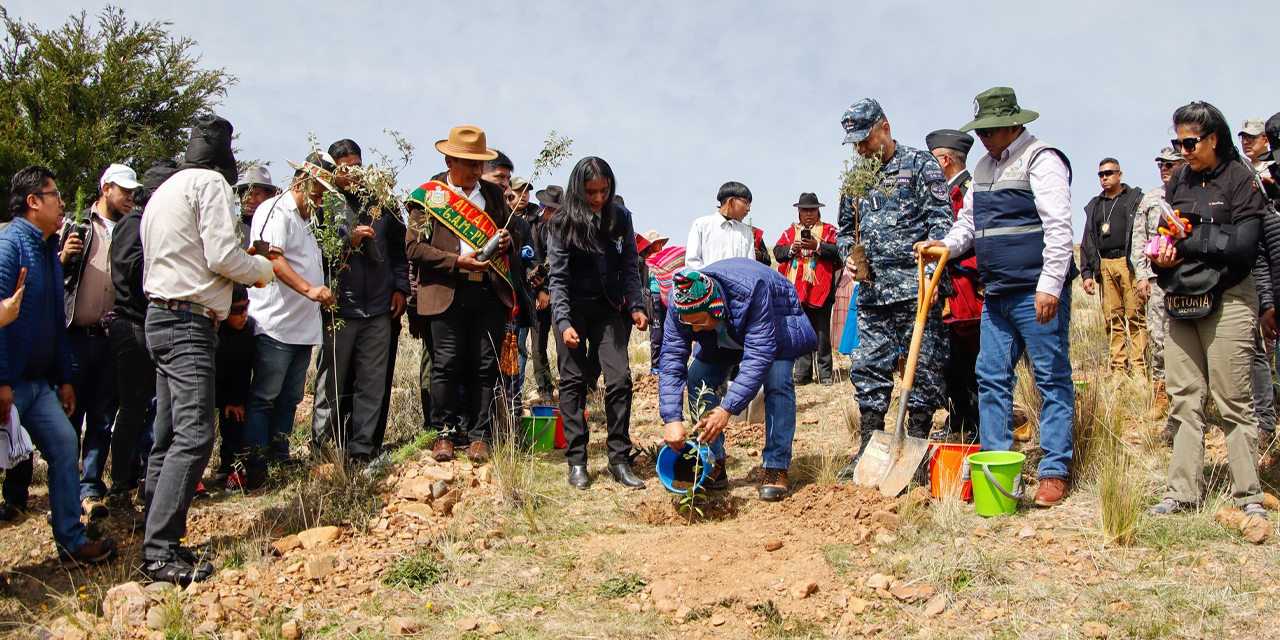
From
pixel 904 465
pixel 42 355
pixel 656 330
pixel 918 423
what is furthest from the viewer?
pixel 656 330

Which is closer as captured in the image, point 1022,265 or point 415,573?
point 415,573

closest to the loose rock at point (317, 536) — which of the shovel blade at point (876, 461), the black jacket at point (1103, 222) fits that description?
the shovel blade at point (876, 461)

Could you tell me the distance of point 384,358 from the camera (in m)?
5.47

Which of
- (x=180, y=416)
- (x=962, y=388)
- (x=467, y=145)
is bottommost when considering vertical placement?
(x=962, y=388)

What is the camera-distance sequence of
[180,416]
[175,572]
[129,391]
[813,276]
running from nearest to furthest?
[175,572] → [180,416] → [129,391] → [813,276]

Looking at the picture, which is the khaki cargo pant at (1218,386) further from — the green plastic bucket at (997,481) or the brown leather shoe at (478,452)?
the brown leather shoe at (478,452)

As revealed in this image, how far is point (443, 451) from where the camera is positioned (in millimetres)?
5355

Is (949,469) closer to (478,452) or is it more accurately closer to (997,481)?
(997,481)

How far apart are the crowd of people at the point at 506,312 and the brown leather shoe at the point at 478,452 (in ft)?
0.04

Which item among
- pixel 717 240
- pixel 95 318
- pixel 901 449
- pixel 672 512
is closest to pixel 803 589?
pixel 672 512

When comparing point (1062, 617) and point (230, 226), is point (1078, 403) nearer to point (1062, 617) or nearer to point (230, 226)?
point (1062, 617)

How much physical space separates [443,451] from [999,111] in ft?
11.9

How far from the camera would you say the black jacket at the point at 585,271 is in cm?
516

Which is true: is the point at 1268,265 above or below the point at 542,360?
above
